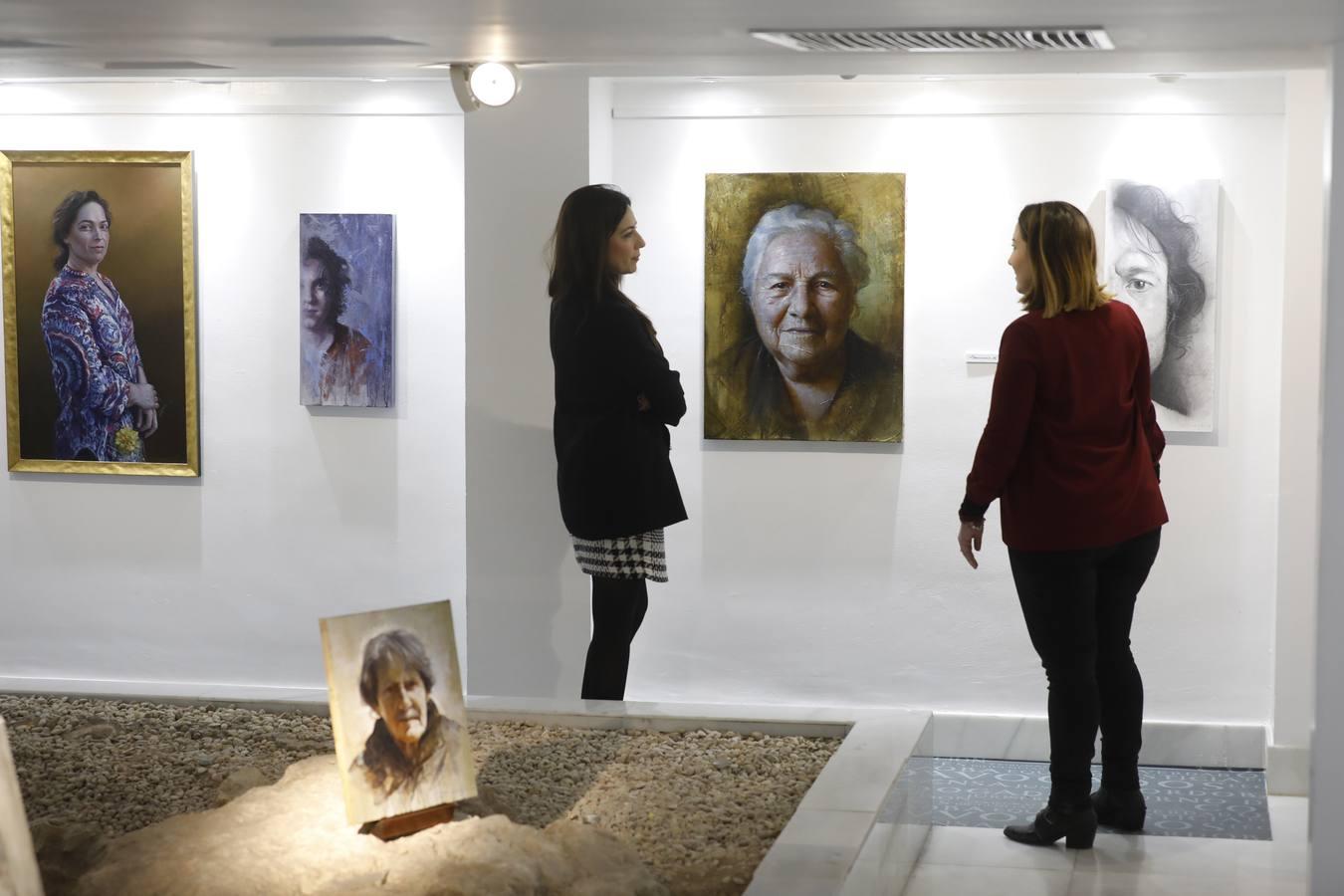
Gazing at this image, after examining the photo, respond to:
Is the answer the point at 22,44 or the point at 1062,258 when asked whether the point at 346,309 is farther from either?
the point at 1062,258

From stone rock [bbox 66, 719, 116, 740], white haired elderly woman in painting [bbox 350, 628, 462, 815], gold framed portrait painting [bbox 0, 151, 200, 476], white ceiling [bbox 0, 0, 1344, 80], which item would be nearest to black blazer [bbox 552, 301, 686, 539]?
white ceiling [bbox 0, 0, 1344, 80]

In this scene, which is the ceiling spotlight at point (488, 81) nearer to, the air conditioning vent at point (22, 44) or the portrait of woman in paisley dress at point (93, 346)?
the air conditioning vent at point (22, 44)

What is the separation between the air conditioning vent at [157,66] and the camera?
4.54 meters

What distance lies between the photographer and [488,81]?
4.75 metres

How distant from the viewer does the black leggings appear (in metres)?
4.77

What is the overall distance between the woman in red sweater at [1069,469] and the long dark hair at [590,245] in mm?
1161

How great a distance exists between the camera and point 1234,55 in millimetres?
3928

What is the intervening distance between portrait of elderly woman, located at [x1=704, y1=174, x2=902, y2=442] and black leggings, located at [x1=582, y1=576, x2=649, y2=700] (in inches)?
58.4

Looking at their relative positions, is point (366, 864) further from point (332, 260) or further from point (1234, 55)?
point (332, 260)

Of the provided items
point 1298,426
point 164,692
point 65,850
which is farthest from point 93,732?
point 1298,426

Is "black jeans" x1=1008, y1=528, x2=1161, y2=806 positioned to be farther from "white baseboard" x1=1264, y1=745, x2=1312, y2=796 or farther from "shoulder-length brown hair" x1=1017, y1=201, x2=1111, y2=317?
"white baseboard" x1=1264, y1=745, x2=1312, y2=796

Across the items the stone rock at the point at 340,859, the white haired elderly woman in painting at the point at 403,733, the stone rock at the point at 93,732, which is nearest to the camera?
the stone rock at the point at 340,859

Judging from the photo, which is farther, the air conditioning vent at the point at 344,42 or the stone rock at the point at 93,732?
the stone rock at the point at 93,732

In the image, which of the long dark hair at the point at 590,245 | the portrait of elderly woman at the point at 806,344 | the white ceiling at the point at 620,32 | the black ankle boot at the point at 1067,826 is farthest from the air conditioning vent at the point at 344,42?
the black ankle boot at the point at 1067,826
